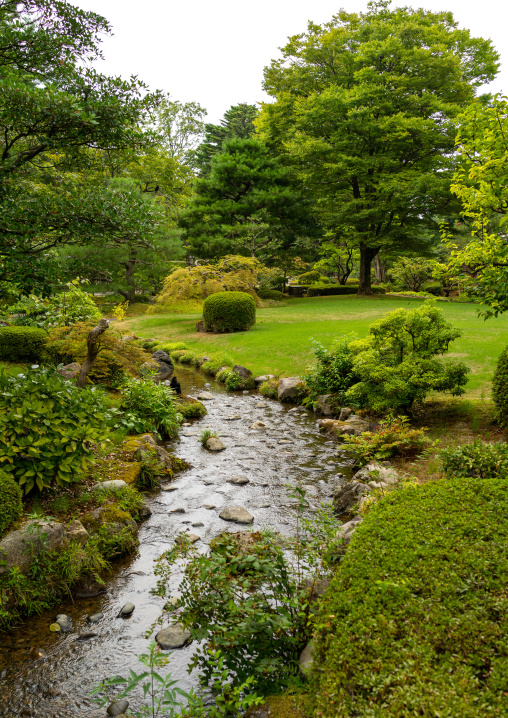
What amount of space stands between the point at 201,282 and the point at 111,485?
45.8 feet

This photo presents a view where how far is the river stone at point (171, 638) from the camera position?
3.28 meters

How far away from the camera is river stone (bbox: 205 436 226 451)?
24.1ft

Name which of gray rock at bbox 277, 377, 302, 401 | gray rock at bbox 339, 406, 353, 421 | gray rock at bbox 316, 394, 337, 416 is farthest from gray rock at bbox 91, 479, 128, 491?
gray rock at bbox 277, 377, 302, 401

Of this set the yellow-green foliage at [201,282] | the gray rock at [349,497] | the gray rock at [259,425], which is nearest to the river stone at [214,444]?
the gray rock at [259,425]

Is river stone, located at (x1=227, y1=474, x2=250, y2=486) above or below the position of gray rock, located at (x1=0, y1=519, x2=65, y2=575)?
below

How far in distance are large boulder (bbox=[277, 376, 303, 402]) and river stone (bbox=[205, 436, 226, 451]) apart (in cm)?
306

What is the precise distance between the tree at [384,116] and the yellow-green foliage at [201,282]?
8.98 metres

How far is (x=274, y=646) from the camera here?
8.36ft

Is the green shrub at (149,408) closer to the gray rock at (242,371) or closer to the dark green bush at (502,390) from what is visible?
the gray rock at (242,371)

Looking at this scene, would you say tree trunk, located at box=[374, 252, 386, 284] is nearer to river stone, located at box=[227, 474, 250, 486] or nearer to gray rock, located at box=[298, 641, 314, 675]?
river stone, located at box=[227, 474, 250, 486]

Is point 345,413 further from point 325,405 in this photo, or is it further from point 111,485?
point 111,485

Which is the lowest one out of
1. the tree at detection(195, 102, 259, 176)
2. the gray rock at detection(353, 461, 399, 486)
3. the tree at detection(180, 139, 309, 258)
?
the gray rock at detection(353, 461, 399, 486)

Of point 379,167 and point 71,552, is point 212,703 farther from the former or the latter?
point 379,167

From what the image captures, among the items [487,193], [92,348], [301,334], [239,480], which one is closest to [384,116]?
[301,334]
